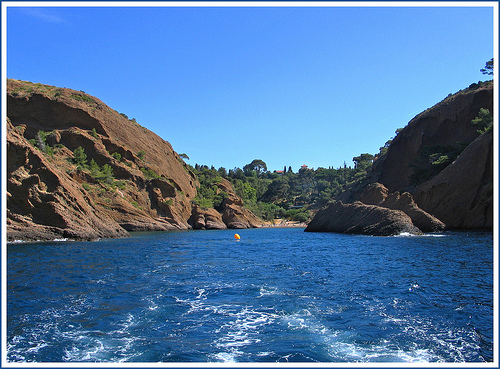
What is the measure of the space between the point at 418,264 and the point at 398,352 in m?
12.5

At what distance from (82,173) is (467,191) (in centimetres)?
4436

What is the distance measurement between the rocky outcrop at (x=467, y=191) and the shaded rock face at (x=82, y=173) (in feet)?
114

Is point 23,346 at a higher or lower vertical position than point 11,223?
lower

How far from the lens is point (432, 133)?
7438cm

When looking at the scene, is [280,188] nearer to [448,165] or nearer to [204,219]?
[204,219]

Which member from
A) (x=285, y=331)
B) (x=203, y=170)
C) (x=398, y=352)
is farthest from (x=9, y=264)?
(x=203, y=170)

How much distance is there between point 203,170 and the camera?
102625 mm

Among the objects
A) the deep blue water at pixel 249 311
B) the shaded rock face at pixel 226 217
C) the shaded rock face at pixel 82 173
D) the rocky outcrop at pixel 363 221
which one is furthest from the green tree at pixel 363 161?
the deep blue water at pixel 249 311

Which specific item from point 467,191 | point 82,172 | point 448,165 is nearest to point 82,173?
point 82,172

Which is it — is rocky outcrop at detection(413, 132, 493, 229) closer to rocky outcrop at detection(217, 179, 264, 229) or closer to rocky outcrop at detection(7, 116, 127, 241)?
rocky outcrop at detection(217, 179, 264, 229)

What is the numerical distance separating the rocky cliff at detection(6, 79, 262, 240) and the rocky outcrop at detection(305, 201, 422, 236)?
21.8 metres

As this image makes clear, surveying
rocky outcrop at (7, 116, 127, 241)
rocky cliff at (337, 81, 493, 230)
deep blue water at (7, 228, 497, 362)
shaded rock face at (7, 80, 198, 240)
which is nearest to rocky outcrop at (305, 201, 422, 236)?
rocky cliff at (337, 81, 493, 230)

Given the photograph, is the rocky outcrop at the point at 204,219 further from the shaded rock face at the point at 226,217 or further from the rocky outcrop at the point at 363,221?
the rocky outcrop at the point at 363,221

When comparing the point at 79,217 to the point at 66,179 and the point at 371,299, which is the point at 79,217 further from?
the point at 371,299
